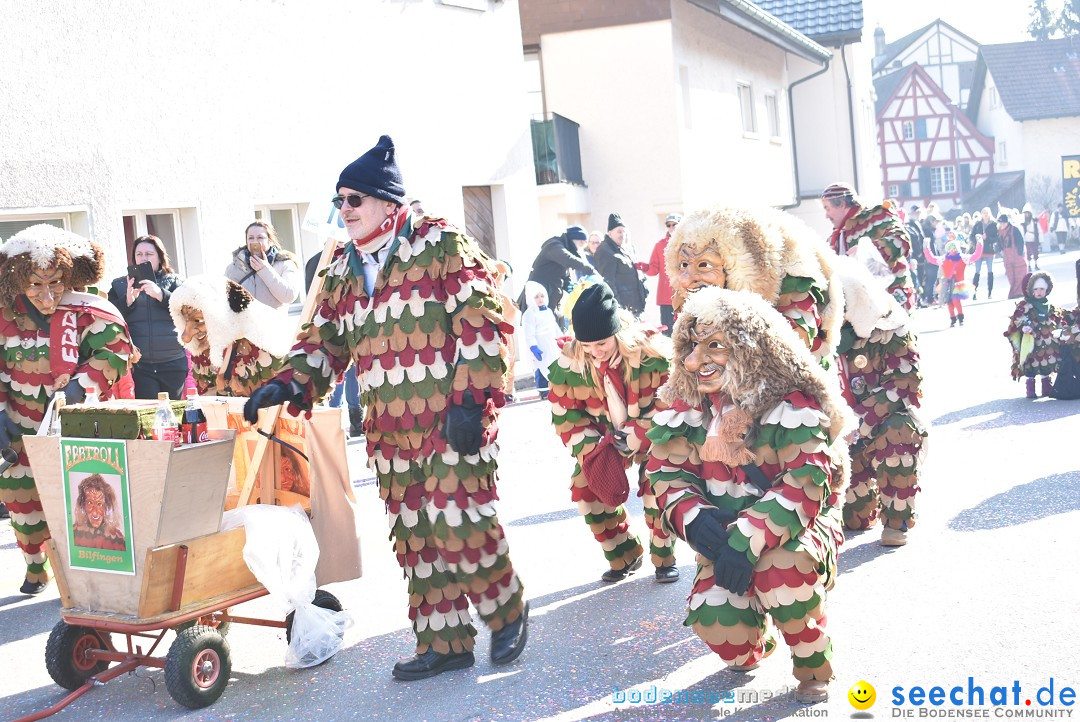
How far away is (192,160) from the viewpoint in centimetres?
1207

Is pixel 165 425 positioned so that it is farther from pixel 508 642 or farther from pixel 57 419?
pixel 508 642

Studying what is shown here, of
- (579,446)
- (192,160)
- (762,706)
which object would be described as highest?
(192,160)

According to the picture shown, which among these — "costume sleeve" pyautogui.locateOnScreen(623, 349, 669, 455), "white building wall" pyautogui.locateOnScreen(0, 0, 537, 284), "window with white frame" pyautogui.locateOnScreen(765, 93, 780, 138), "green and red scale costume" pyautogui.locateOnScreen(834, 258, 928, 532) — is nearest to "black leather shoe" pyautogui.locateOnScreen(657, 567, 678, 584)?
"costume sleeve" pyautogui.locateOnScreen(623, 349, 669, 455)

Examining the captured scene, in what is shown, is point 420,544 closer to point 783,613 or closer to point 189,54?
point 783,613

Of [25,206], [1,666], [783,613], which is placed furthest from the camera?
[25,206]

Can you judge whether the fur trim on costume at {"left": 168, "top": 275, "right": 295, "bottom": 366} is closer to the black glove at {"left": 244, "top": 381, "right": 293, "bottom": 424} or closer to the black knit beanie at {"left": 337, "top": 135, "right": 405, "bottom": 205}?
the black glove at {"left": 244, "top": 381, "right": 293, "bottom": 424}

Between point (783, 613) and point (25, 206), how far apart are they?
816 cm

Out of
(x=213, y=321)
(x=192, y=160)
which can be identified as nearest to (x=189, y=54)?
(x=192, y=160)

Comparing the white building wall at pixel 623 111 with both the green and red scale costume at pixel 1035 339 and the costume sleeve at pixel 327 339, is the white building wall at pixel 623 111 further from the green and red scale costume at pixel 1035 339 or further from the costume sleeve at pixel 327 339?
the costume sleeve at pixel 327 339

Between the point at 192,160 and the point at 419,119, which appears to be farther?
the point at 419,119

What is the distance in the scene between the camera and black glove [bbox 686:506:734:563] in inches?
178

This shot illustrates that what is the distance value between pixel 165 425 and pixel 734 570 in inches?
90.9

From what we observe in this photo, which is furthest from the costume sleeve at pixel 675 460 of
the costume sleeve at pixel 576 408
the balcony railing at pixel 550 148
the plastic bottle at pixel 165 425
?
the balcony railing at pixel 550 148

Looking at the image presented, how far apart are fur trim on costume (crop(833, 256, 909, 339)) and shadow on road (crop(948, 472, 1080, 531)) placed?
125 cm
